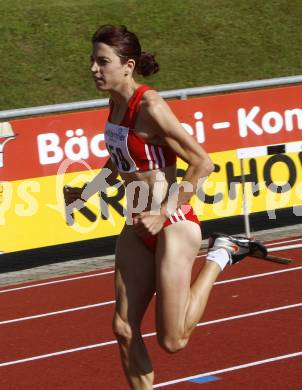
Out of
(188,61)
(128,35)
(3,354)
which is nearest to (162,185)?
(128,35)

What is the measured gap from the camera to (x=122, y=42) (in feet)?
16.2

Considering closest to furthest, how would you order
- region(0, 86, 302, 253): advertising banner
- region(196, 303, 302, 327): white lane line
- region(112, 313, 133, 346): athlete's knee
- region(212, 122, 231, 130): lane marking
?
region(112, 313, 133, 346): athlete's knee, region(196, 303, 302, 327): white lane line, region(0, 86, 302, 253): advertising banner, region(212, 122, 231, 130): lane marking

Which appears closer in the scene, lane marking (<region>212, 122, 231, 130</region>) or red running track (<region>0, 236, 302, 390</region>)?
red running track (<region>0, 236, 302, 390</region>)

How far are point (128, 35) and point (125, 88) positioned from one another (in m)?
0.25

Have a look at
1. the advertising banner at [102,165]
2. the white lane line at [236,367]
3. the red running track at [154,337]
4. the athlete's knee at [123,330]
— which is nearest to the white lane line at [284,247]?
the red running track at [154,337]

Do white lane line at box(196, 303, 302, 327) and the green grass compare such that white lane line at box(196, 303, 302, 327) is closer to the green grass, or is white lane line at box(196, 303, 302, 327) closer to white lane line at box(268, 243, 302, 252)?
white lane line at box(268, 243, 302, 252)

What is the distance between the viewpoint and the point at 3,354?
7.16 meters

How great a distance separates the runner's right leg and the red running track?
3.57 feet

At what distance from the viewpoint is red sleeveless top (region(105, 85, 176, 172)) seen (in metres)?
4.94

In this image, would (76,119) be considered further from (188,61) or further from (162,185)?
(188,61)

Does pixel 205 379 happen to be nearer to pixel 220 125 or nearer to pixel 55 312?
pixel 55 312

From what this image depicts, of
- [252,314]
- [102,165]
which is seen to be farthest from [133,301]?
[102,165]

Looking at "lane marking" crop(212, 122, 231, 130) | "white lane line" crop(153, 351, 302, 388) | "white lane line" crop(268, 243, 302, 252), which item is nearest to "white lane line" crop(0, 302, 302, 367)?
"white lane line" crop(153, 351, 302, 388)

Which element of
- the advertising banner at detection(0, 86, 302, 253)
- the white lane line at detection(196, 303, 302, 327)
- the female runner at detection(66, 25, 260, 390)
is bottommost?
the white lane line at detection(196, 303, 302, 327)
